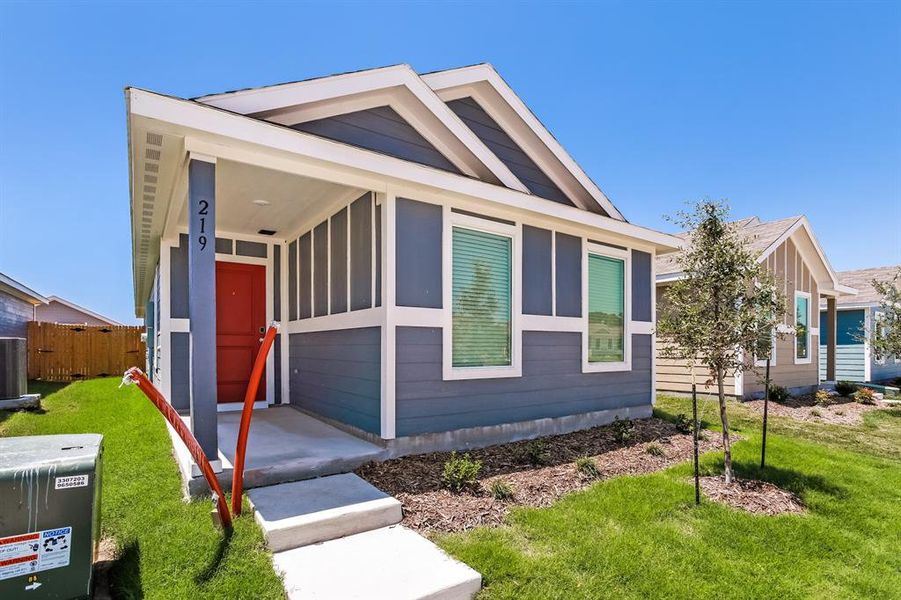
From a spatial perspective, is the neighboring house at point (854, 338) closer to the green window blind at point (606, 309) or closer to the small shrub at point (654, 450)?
the green window blind at point (606, 309)

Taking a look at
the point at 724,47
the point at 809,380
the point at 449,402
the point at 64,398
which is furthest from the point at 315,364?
the point at 809,380

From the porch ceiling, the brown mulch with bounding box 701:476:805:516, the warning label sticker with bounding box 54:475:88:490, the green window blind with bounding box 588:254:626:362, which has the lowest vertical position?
the brown mulch with bounding box 701:476:805:516

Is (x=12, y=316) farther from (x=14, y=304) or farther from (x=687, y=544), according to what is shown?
(x=687, y=544)

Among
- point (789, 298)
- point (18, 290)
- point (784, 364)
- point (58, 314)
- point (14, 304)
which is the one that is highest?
point (18, 290)

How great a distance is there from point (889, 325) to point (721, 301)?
411 inches

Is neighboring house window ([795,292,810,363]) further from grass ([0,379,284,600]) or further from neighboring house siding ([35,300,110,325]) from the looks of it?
neighboring house siding ([35,300,110,325])

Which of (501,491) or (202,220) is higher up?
(202,220)

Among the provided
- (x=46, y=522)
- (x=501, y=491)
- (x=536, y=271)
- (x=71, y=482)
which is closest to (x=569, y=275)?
(x=536, y=271)

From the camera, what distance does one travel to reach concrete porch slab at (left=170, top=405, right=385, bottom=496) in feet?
12.1

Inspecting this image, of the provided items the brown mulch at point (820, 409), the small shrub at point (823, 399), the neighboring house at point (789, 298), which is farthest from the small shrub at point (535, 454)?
the small shrub at point (823, 399)

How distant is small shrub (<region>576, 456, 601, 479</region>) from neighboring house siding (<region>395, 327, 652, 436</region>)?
111 cm

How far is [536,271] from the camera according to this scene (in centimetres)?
588

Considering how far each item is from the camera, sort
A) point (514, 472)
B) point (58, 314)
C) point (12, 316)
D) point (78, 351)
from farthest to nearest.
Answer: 1. point (58, 314)
2. point (78, 351)
3. point (12, 316)
4. point (514, 472)

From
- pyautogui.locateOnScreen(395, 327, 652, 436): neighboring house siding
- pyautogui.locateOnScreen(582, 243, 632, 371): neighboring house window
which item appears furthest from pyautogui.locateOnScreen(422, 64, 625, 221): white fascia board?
Result: pyautogui.locateOnScreen(395, 327, 652, 436): neighboring house siding
